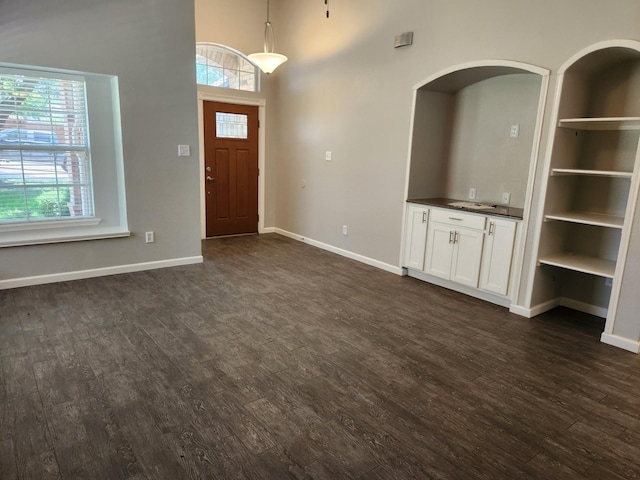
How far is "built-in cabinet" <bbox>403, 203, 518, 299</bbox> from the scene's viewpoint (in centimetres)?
381

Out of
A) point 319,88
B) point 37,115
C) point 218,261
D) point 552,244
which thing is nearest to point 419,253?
point 552,244

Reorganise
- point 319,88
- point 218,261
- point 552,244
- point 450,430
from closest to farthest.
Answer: point 450,430 → point 552,244 → point 218,261 → point 319,88

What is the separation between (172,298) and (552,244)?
349 cm

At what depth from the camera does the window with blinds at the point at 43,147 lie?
3834 mm

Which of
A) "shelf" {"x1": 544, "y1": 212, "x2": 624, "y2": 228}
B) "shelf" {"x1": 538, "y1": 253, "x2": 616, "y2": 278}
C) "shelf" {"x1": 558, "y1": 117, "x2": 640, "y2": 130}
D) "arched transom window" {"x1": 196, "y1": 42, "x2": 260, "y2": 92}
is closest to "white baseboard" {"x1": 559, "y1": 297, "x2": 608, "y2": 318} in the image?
"shelf" {"x1": 538, "y1": 253, "x2": 616, "y2": 278}

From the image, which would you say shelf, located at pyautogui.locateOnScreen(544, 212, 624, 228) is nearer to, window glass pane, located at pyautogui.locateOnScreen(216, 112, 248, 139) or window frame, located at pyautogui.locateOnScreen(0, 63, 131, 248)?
window frame, located at pyautogui.locateOnScreen(0, 63, 131, 248)

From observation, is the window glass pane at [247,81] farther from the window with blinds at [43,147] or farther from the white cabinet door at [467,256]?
the white cabinet door at [467,256]

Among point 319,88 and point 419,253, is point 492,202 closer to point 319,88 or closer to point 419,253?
point 419,253

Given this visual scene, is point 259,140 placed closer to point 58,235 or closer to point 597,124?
point 58,235

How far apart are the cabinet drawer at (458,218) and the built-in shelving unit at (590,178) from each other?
56cm

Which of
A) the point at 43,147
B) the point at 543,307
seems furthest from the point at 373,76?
the point at 43,147

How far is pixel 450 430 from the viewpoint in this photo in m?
2.13

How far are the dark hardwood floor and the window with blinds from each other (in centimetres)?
84

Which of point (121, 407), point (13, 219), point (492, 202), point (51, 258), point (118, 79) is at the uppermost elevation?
point (118, 79)
